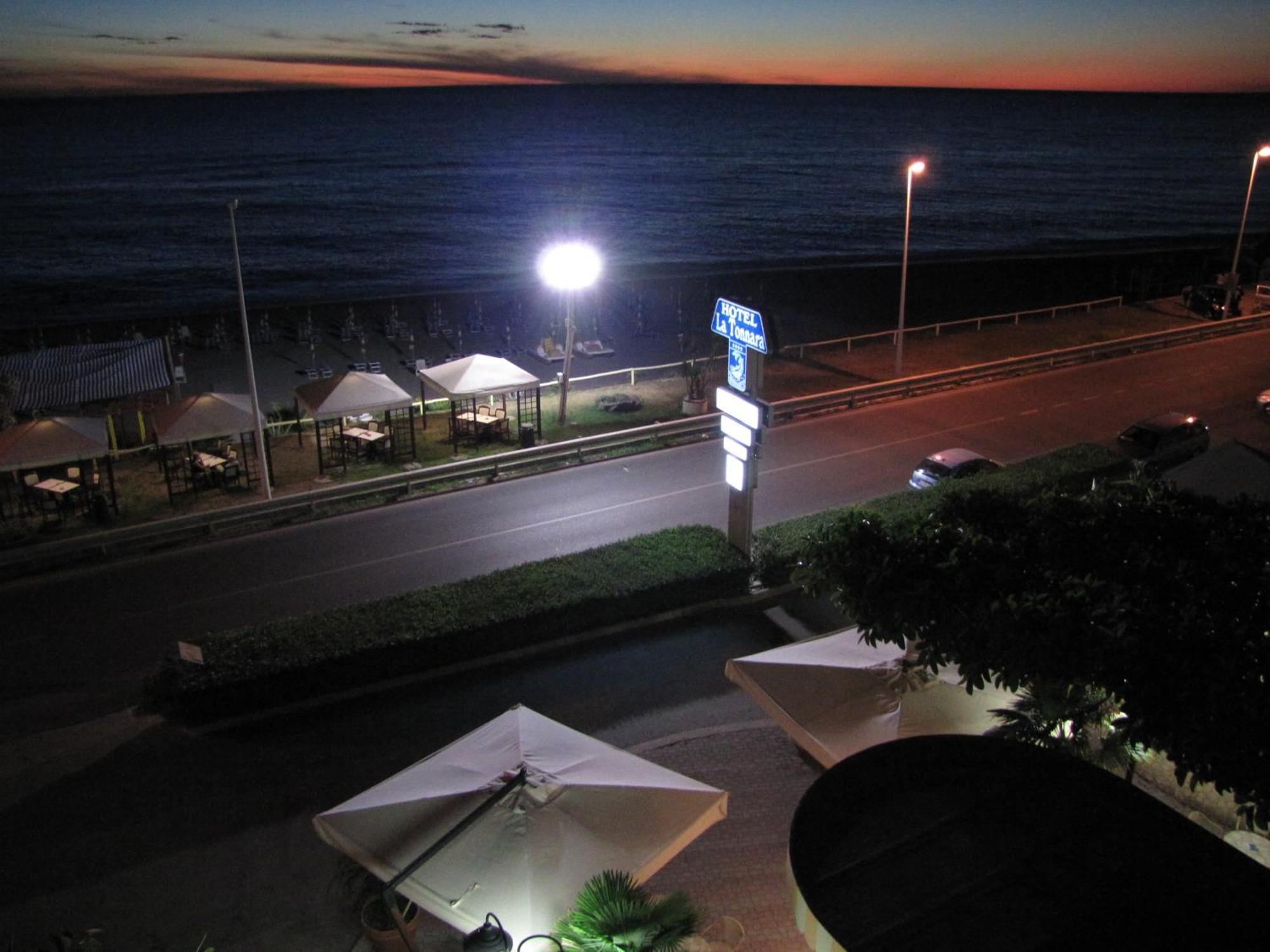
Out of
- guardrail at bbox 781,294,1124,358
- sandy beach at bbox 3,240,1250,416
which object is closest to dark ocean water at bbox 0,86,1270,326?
sandy beach at bbox 3,240,1250,416

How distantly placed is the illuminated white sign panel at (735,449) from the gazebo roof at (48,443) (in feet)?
41.6

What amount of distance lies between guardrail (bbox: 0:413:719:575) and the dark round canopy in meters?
15.3

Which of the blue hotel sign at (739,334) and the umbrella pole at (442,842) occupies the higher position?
the blue hotel sign at (739,334)

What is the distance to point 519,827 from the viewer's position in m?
8.44

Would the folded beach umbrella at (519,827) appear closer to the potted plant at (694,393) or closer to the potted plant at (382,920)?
the potted plant at (382,920)

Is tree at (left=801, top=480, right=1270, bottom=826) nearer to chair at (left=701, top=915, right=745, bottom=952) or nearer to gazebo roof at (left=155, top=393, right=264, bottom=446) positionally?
chair at (left=701, top=915, right=745, bottom=952)

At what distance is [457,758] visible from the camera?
9.49 meters

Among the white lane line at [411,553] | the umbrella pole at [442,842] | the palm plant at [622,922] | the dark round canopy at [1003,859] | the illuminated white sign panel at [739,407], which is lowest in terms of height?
the white lane line at [411,553]

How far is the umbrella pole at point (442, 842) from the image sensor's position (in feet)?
25.7

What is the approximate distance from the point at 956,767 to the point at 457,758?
4.52 m

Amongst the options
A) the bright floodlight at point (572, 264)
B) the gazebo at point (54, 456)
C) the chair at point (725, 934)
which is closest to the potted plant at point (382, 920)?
the chair at point (725, 934)

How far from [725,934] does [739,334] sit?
989cm

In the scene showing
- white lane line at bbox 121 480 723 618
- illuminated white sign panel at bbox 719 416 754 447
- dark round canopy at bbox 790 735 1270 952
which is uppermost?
dark round canopy at bbox 790 735 1270 952

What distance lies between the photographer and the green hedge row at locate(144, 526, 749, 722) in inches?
530
